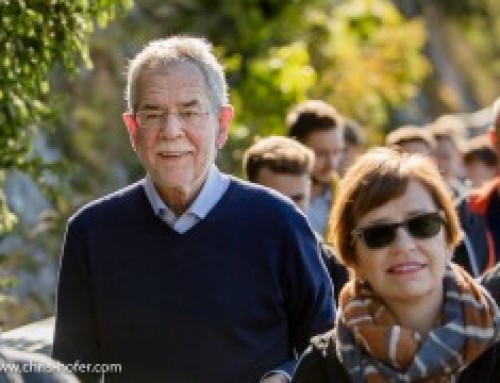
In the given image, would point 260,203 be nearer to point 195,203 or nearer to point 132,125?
point 195,203

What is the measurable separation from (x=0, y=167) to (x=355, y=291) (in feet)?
9.54

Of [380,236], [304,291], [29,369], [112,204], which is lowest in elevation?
[304,291]

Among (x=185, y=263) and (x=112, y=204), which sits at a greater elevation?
(x=112, y=204)

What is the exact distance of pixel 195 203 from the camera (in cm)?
495

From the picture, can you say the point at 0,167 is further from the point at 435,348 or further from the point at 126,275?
the point at 435,348

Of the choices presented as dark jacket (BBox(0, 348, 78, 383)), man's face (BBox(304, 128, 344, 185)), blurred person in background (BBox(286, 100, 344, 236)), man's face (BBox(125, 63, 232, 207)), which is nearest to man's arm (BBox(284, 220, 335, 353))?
man's face (BBox(125, 63, 232, 207))

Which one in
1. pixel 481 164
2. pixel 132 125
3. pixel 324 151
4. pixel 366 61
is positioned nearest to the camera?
pixel 132 125

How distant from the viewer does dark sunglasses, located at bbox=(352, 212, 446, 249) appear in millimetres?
4180

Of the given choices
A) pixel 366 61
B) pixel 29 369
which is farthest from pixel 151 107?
pixel 366 61

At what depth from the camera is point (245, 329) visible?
16.0 feet

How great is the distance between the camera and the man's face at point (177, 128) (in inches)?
195

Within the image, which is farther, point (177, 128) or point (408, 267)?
point (177, 128)

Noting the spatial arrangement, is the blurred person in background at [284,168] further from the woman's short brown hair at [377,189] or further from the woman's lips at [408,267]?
the woman's lips at [408,267]

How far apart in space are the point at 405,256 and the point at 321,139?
4.68 meters
